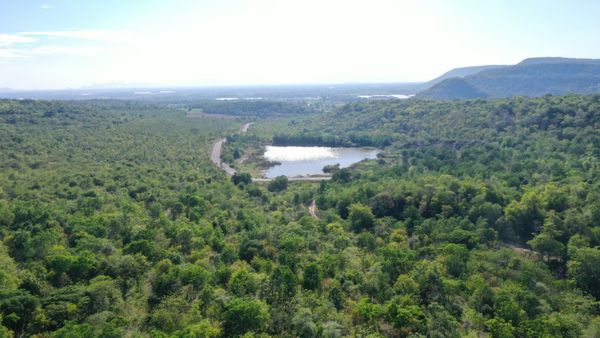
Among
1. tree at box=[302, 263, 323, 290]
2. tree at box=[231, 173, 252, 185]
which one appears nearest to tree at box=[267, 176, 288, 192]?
tree at box=[231, 173, 252, 185]

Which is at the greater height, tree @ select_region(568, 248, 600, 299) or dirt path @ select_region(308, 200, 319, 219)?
tree @ select_region(568, 248, 600, 299)

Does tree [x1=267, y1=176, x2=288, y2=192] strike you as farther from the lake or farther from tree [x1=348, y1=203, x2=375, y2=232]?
tree [x1=348, y1=203, x2=375, y2=232]

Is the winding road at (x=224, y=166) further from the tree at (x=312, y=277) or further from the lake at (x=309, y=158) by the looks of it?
the tree at (x=312, y=277)

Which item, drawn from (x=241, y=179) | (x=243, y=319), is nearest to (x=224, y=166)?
(x=241, y=179)

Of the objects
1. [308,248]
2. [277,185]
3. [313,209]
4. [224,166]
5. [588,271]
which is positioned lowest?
[313,209]

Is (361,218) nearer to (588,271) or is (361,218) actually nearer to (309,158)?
(588,271)

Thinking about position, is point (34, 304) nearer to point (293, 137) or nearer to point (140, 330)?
point (140, 330)
